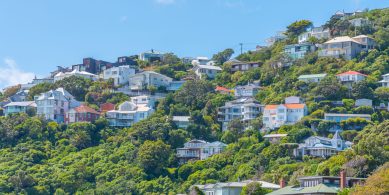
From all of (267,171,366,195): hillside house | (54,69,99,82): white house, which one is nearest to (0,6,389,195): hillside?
(267,171,366,195): hillside house

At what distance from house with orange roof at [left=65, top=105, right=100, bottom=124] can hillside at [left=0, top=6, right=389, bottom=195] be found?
148cm

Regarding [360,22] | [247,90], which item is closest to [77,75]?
[247,90]

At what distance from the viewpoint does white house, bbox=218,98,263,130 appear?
103 m

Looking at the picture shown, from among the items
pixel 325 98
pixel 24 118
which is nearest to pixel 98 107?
pixel 24 118

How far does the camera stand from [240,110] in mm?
105062

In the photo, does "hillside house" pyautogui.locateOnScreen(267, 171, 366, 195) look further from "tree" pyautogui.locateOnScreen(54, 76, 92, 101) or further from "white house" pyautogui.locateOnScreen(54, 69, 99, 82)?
"white house" pyautogui.locateOnScreen(54, 69, 99, 82)

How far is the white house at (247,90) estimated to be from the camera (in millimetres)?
109381

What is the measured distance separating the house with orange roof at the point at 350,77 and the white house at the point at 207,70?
75.1 feet

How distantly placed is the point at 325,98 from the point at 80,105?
27.6 m

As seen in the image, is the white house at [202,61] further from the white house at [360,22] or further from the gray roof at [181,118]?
the gray roof at [181,118]

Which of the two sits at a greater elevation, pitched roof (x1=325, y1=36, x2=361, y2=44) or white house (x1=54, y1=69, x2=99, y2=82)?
pitched roof (x1=325, y1=36, x2=361, y2=44)

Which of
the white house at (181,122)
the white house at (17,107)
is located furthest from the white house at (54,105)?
the white house at (181,122)

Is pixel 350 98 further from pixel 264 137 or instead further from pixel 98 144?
pixel 98 144

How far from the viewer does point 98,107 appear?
114 m
